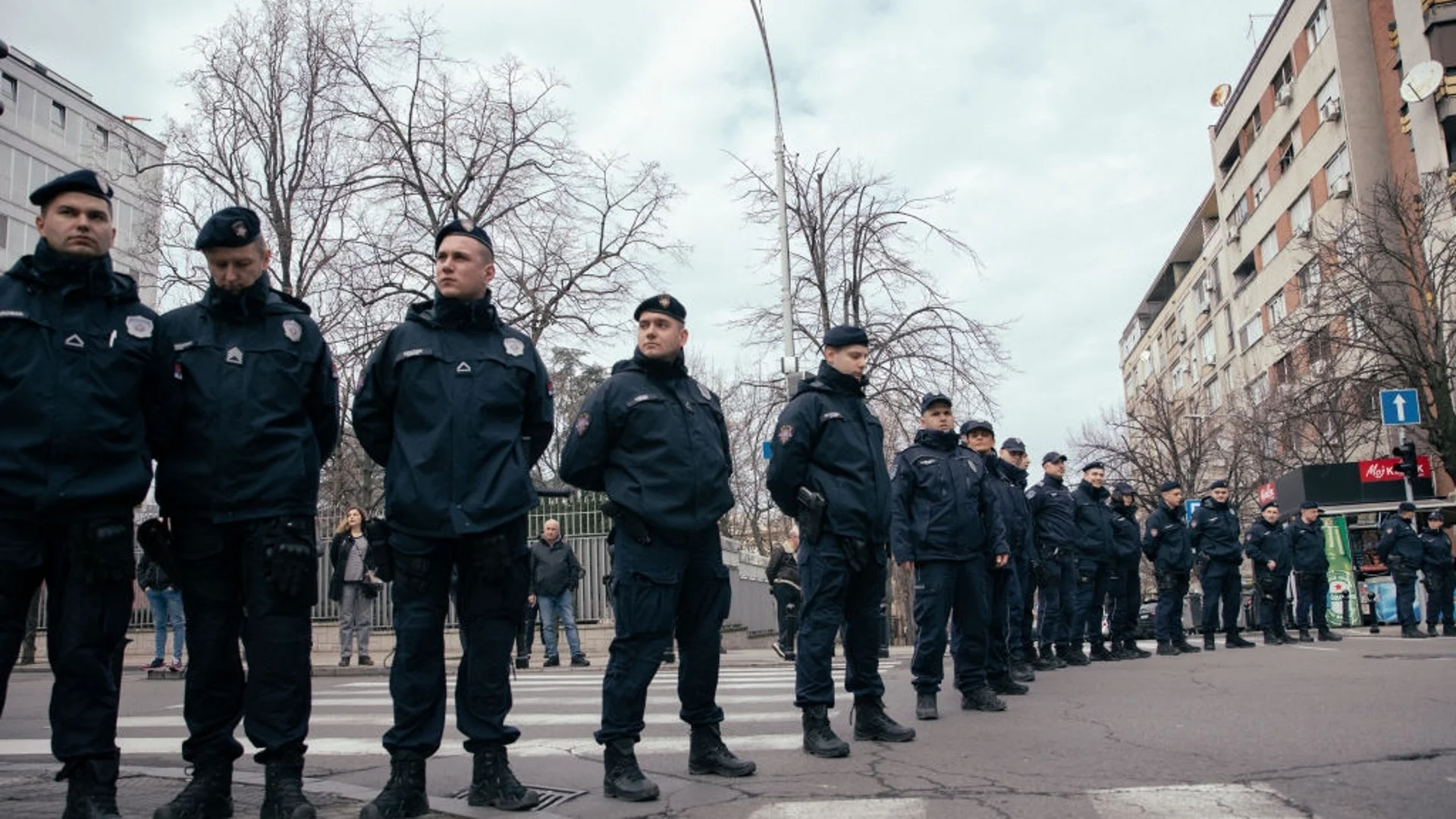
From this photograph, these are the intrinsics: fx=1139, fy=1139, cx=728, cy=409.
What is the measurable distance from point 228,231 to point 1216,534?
42.7ft

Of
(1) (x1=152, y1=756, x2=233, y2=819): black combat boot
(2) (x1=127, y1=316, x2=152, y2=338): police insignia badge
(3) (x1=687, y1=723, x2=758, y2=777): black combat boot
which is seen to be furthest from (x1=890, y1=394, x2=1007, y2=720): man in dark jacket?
(2) (x1=127, y1=316, x2=152, y2=338): police insignia badge

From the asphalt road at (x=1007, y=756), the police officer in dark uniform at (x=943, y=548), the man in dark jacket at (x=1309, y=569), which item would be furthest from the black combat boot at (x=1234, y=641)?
the police officer in dark uniform at (x=943, y=548)

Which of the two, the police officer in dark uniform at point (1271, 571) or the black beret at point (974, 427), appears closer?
the black beret at point (974, 427)

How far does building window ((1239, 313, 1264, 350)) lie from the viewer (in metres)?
51.5

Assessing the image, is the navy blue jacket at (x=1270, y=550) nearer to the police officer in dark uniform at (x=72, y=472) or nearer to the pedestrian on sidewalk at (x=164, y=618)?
the pedestrian on sidewalk at (x=164, y=618)

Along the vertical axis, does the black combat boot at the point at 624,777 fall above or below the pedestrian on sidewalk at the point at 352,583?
below

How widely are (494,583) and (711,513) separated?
1049mm

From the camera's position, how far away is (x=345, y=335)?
2239 cm

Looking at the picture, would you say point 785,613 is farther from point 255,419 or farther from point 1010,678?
point 255,419

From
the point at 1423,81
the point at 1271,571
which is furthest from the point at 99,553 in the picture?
the point at 1423,81

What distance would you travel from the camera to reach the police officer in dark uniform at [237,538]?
13.3 ft

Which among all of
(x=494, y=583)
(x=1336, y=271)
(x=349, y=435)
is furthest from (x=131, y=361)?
(x=1336, y=271)

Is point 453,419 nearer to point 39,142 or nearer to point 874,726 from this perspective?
point 874,726

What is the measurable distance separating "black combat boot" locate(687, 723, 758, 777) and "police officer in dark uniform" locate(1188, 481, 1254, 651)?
10.9 metres
